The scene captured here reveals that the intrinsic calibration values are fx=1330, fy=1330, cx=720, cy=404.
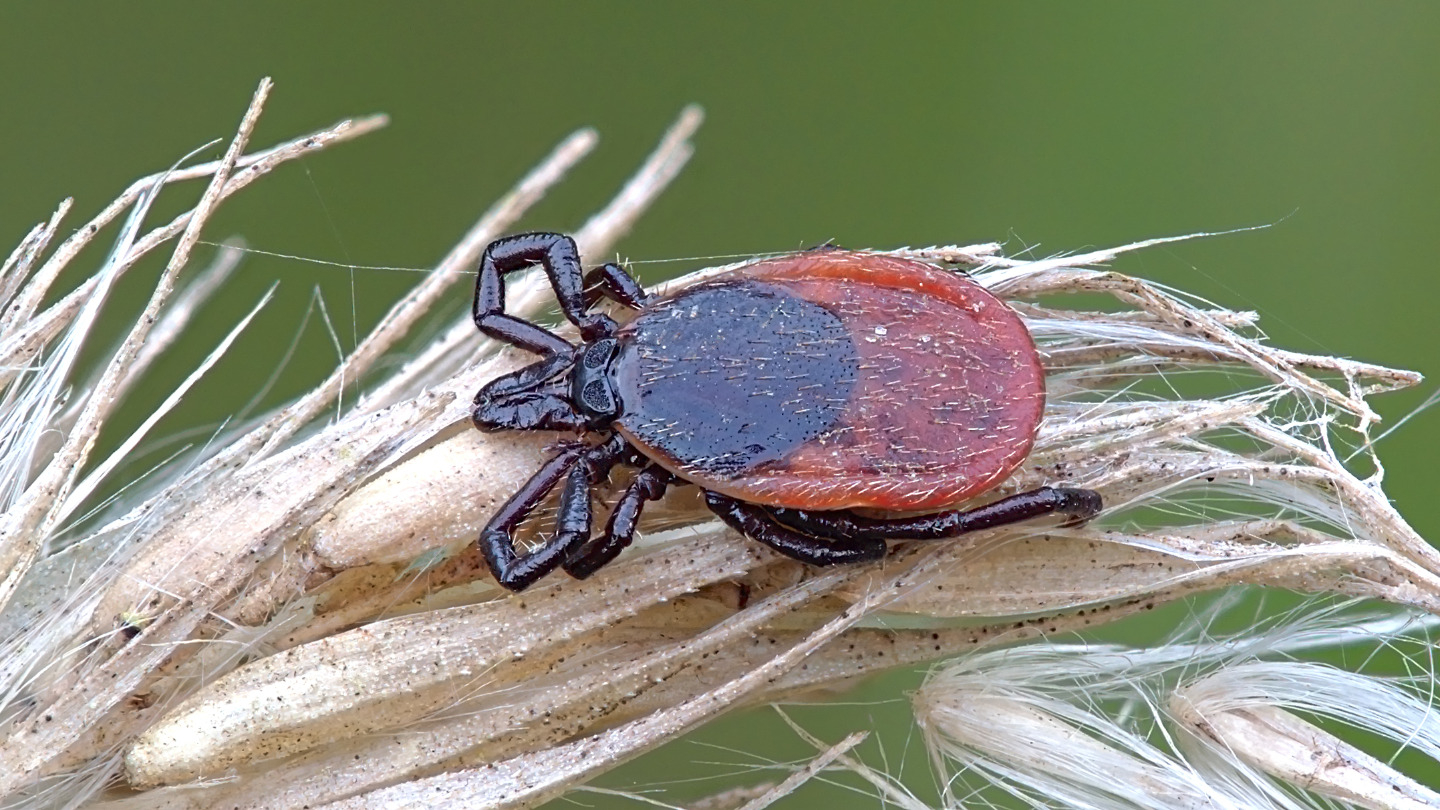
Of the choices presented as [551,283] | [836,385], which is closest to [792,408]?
[836,385]

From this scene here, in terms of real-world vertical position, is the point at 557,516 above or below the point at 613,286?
below

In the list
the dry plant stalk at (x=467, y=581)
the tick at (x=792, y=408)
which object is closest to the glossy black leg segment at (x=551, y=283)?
the tick at (x=792, y=408)

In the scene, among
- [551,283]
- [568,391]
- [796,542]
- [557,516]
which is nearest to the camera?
[796,542]

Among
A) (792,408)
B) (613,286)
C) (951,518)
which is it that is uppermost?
(613,286)

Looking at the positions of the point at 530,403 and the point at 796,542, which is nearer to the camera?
the point at 796,542

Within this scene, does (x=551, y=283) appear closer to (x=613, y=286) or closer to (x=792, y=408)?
(x=613, y=286)

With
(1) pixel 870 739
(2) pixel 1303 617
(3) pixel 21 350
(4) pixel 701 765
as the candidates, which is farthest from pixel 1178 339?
(3) pixel 21 350
